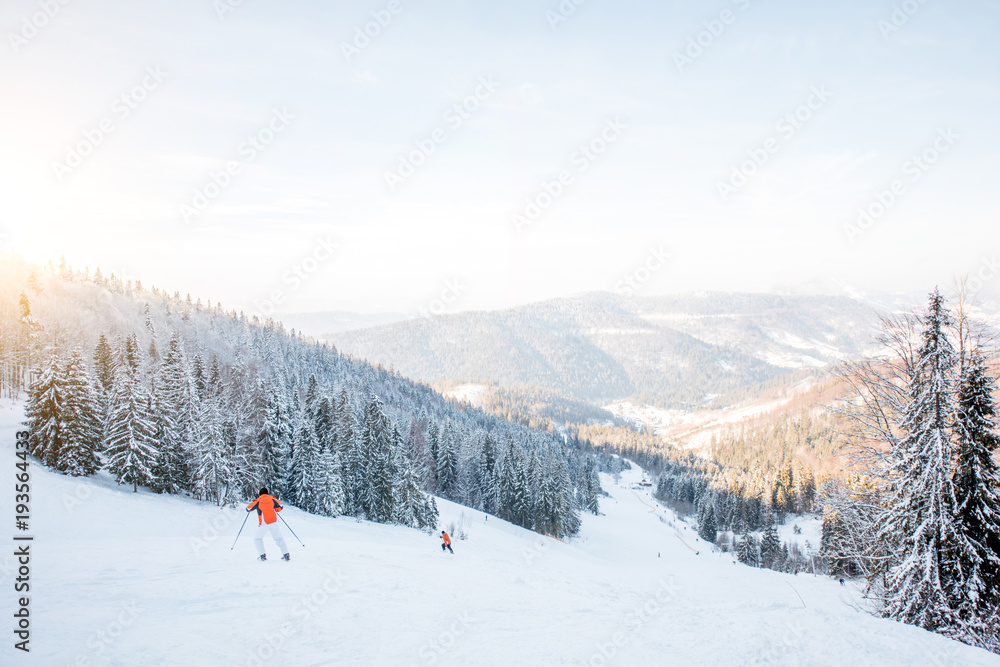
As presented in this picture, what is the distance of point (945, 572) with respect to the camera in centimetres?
1220

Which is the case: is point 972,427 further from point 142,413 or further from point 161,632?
point 142,413

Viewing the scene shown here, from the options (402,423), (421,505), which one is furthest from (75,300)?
(421,505)

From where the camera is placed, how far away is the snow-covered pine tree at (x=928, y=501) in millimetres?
12086

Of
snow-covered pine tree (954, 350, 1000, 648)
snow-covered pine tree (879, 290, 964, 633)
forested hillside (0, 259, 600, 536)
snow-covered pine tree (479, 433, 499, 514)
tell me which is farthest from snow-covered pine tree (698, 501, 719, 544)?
snow-covered pine tree (954, 350, 1000, 648)

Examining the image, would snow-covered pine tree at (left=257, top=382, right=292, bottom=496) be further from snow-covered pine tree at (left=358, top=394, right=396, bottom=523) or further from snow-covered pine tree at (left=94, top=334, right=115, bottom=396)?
snow-covered pine tree at (left=94, top=334, right=115, bottom=396)

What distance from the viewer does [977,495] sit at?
12055mm

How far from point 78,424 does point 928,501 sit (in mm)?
44874

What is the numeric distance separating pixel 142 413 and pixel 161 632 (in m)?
31.5

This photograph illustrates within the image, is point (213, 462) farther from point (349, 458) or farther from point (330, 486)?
point (349, 458)

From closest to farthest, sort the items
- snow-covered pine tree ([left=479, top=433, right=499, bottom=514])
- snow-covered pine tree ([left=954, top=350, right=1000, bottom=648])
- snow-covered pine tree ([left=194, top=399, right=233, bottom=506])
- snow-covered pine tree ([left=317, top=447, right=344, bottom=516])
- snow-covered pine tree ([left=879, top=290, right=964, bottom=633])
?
snow-covered pine tree ([left=954, top=350, right=1000, bottom=648]) → snow-covered pine tree ([left=879, top=290, right=964, bottom=633]) → snow-covered pine tree ([left=194, top=399, right=233, bottom=506]) → snow-covered pine tree ([left=317, top=447, right=344, bottom=516]) → snow-covered pine tree ([left=479, top=433, right=499, bottom=514])

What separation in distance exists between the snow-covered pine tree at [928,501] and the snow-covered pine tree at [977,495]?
234 millimetres

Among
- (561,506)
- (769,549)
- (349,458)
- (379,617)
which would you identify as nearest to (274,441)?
(349,458)

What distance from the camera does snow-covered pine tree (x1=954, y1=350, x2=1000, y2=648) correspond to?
38.6ft

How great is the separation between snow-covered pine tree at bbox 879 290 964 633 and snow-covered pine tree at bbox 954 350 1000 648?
0.77 ft
